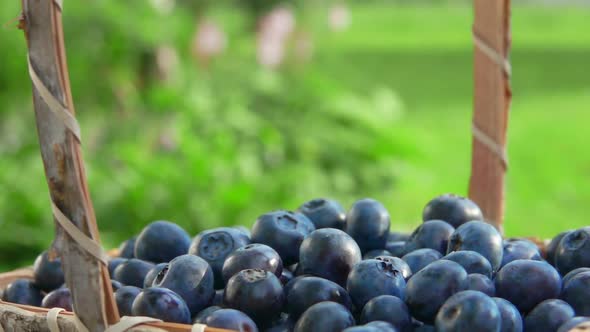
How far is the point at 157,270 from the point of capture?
1.10m

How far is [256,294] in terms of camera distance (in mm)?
981

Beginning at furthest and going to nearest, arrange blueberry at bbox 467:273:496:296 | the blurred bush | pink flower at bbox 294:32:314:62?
1. pink flower at bbox 294:32:314:62
2. the blurred bush
3. blueberry at bbox 467:273:496:296

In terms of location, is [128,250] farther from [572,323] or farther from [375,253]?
[572,323]

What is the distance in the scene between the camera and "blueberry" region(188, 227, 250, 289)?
113cm

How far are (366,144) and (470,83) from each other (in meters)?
4.73

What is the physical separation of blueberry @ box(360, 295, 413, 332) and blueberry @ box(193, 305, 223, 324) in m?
0.18

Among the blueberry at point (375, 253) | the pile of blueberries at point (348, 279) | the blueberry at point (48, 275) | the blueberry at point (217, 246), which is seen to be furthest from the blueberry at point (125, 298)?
the blueberry at point (375, 253)

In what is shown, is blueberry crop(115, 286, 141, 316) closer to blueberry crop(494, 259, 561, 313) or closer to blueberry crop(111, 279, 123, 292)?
blueberry crop(111, 279, 123, 292)

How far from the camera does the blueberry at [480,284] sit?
0.99 metres

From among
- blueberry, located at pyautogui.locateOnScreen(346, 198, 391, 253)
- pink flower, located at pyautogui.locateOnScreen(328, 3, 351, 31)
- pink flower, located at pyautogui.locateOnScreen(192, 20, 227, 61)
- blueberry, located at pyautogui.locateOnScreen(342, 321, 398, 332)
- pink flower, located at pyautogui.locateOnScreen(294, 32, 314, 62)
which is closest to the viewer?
blueberry, located at pyautogui.locateOnScreen(342, 321, 398, 332)

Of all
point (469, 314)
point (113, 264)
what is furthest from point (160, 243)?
point (469, 314)

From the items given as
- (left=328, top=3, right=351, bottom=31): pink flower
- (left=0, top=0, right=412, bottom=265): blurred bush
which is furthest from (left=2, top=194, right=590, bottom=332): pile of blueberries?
(left=328, top=3, right=351, bottom=31): pink flower

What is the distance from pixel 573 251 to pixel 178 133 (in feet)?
8.26

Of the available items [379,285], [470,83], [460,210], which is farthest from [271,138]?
[470,83]
